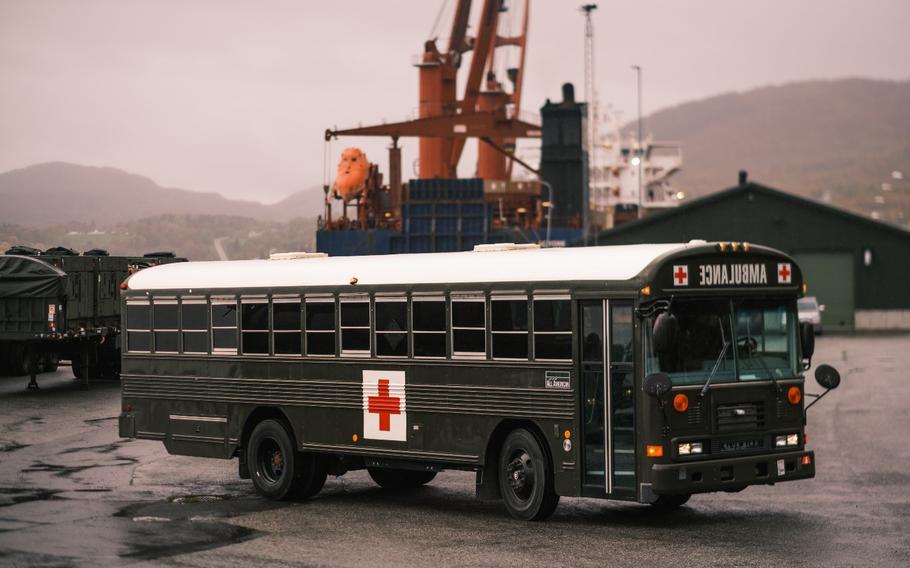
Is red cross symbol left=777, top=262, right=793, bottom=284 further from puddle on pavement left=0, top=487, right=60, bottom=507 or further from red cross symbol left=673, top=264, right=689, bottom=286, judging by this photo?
puddle on pavement left=0, top=487, right=60, bottom=507

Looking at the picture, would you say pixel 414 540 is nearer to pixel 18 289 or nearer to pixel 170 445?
pixel 170 445

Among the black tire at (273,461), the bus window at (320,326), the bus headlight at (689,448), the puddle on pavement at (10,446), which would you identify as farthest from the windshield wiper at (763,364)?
the puddle on pavement at (10,446)

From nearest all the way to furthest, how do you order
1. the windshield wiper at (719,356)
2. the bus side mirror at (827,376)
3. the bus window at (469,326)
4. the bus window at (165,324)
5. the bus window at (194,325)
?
the windshield wiper at (719,356)
the bus side mirror at (827,376)
the bus window at (469,326)
the bus window at (194,325)
the bus window at (165,324)

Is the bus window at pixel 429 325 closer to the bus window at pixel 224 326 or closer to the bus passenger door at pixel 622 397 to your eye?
the bus passenger door at pixel 622 397

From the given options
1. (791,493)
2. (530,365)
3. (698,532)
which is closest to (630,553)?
(698,532)

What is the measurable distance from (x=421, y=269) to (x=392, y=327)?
0.69 metres

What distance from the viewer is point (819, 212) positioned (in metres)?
68.1

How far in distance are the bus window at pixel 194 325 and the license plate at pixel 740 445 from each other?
6598 millimetres

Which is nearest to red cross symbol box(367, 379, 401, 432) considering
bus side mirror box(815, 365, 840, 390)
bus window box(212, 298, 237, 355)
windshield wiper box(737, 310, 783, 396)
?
bus window box(212, 298, 237, 355)

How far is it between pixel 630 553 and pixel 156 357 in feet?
25.7

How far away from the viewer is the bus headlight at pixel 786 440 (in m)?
13.2

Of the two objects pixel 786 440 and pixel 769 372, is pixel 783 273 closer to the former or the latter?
pixel 769 372

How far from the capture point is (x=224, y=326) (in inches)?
658

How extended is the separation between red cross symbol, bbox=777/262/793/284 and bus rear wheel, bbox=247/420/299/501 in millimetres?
5499
